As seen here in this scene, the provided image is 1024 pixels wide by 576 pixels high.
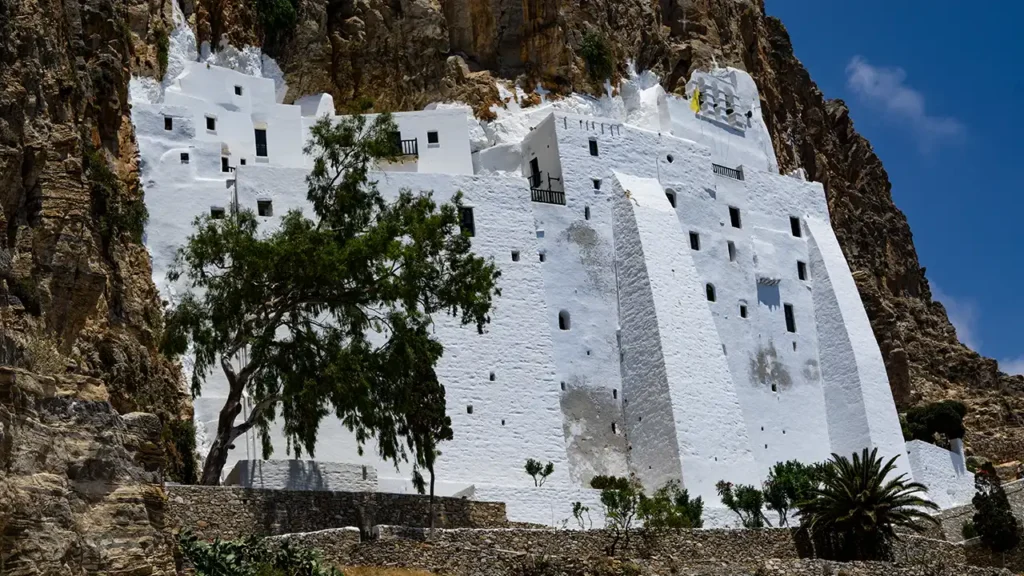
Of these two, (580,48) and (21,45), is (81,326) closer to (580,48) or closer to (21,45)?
(21,45)

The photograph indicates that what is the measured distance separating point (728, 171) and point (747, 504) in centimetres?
1445

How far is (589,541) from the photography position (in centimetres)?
3055

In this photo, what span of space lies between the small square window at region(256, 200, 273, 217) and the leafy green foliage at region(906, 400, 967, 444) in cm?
2395

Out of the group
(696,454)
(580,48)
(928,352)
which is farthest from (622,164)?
(928,352)

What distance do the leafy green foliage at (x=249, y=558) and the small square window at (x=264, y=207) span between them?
1638cm

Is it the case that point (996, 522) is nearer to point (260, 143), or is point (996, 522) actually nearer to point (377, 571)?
point (377, 571)

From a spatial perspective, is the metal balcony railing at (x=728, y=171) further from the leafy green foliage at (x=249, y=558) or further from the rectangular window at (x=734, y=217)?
the leafy green foliage at (x=249, y=558)

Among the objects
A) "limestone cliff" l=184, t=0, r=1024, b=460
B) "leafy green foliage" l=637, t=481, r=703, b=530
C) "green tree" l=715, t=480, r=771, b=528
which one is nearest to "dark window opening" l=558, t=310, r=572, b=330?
"leafy green foliage" l=637, t=481, r=703, b=530

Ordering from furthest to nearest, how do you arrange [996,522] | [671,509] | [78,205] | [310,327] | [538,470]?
1. [996,522]
2. [538,470]
3. [671,509]
4. [310,327]
5. [78,205]

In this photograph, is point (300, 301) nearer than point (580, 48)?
Yes

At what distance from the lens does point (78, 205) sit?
95.8ft

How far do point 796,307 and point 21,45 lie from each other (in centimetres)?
2788

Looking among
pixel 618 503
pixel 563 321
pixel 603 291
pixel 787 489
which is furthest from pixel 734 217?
pixel 618 503

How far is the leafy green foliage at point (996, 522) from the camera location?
130 ft
